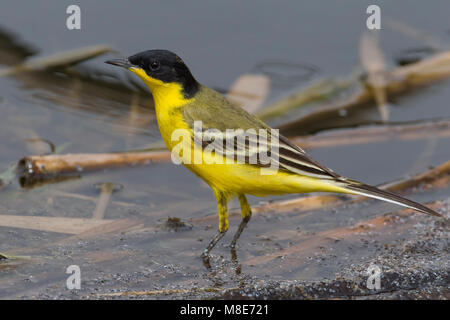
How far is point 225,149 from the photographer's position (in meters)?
5.89

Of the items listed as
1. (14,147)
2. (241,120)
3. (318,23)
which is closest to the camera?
(241,120)

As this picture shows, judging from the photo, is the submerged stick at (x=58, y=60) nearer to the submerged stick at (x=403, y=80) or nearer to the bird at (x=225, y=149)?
the submerged stick at (x=403, y=80)

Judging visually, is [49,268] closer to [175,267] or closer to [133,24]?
[175,267]

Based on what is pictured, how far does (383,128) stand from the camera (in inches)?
348

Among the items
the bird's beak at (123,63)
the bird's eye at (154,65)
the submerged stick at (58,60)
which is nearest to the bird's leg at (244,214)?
the bird's eye at (154,65)

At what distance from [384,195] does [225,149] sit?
4.06ft

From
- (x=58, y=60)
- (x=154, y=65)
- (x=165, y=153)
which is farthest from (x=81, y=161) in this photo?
(x=58, y=60)

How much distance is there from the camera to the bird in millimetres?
5836

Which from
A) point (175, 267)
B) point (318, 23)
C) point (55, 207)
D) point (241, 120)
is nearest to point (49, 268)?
point (175, 267)

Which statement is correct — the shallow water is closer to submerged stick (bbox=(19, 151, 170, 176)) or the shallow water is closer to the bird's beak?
submerged stick (bbox=(19, 151, 170, 176))

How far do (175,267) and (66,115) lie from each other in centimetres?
374

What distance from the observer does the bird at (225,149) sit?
5.84 m

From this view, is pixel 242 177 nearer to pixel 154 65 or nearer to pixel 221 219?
pixel 221 219

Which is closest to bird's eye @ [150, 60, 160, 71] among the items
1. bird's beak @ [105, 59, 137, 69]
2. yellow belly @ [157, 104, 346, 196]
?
bird's beak @ [105, 59, 137, 69]
